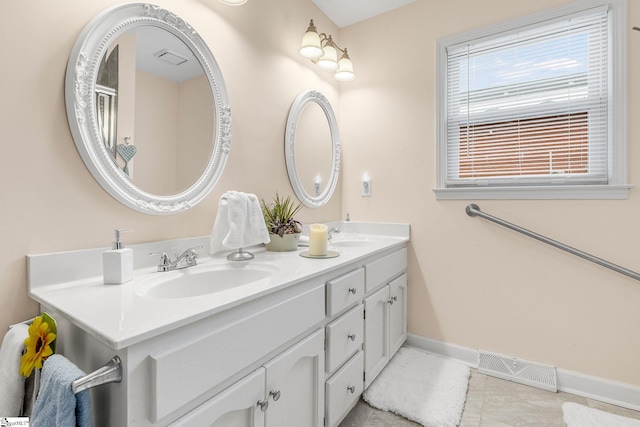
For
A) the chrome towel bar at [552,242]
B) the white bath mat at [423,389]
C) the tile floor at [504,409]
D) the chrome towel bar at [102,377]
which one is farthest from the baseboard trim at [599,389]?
the chrome towel bar at [102,377]

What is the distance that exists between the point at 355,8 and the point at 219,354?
2311 mm

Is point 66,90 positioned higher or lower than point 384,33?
lower

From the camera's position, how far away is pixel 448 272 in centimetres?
200

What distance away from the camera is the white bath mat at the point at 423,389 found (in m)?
1.45

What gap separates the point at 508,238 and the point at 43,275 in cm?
212

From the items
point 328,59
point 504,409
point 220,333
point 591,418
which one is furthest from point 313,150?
point 591,418

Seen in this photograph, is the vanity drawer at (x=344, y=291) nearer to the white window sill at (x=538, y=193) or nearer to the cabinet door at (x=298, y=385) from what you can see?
the cabinet door at (x=298, y=385)

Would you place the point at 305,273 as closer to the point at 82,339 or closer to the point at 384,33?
the point at 82,339

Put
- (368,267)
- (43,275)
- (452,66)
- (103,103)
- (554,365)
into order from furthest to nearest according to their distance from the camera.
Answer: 1. (452,66)
2. (554,365)
3. (368,267)
4. (103,103)
5. (43,275)

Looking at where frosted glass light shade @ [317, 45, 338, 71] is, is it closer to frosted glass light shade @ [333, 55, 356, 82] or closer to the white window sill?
frosted glass light shade @ [333, 55, 356, 82]

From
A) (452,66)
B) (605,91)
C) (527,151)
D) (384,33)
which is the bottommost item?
(527,151)

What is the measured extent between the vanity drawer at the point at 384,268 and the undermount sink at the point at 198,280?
1.83 ft

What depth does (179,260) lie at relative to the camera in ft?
3.94

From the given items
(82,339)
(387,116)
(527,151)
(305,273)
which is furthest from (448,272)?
(82,339)
